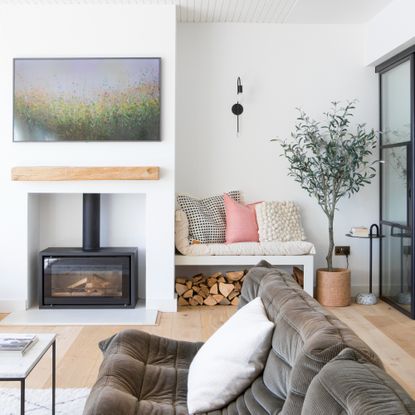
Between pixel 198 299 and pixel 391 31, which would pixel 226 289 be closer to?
pixel 198 299

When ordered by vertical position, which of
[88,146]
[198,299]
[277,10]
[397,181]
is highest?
[277,10]

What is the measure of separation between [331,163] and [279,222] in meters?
0.72

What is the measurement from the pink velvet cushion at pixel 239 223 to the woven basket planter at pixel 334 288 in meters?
0.73

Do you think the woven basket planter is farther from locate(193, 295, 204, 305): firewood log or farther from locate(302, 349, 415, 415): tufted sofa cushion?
locate(302, 349, 415, 415): tufted sofa cushion

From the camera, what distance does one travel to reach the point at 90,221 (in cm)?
502

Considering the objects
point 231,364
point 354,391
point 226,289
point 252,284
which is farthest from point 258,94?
point 354,391

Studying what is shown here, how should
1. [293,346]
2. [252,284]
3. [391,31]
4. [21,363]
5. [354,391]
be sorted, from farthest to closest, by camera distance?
[391,31], [252,284], [21,363], [293,346], [354,391]

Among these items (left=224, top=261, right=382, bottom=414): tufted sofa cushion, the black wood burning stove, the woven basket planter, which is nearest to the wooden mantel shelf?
the black wood burning stove

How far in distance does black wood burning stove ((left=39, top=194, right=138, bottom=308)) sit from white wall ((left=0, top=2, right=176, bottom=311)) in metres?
0.17

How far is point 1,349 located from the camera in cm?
237

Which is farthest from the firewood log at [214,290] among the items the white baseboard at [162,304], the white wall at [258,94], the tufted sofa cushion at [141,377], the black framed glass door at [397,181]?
the tufted sofa cushion at [141,377]

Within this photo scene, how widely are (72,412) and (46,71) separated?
10.3ft

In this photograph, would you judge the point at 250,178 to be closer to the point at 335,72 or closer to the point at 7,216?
the point at 335,72

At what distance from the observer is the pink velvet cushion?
5176mm
